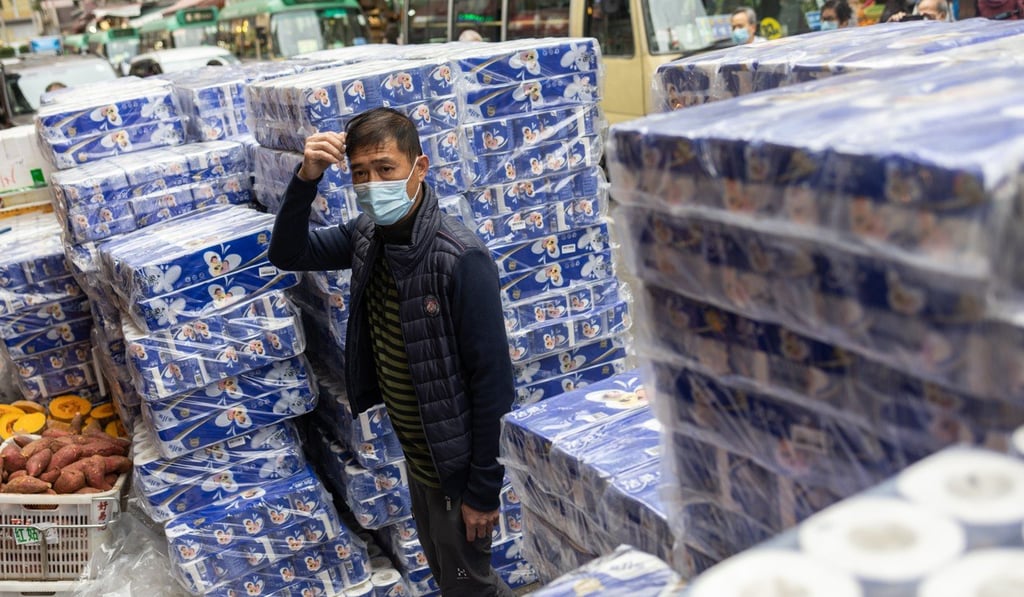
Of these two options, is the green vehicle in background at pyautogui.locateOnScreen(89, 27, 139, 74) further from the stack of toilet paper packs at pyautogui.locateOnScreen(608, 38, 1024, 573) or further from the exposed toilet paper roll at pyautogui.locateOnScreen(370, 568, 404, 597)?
the stack of toilet paper packs at pyautogui.locateOnScreen(608, 38, 1024, 573)

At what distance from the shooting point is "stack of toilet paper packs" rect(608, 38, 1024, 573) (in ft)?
4.41

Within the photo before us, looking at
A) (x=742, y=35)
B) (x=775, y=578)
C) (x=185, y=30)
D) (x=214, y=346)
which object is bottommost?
(x=214, y=346)

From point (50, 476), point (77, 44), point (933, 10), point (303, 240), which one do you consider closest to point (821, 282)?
point (303, 240)

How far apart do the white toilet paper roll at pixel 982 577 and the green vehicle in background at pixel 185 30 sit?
81.0 feet

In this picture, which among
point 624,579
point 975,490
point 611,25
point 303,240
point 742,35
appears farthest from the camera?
point 611,25

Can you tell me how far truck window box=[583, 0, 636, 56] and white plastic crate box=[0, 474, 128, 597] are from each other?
8.12m

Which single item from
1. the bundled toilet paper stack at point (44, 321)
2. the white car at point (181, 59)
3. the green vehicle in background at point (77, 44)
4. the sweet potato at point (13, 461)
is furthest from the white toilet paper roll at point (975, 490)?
the green vehicle in background at point (77, 44)

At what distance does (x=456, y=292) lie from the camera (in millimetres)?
3219

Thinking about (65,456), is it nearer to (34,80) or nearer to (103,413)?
(103,413)

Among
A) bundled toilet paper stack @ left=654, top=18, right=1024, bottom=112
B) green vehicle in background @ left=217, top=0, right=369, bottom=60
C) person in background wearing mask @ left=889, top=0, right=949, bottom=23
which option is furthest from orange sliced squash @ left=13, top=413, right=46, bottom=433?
green vehicle in background @ left=217, top=0, right=369, bottom=60

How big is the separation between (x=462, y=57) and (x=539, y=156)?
527 millimetres

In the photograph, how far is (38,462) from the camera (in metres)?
4.67

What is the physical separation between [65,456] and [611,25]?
8.29 meters

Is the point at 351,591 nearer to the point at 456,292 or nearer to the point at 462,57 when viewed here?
the point at 456,292
